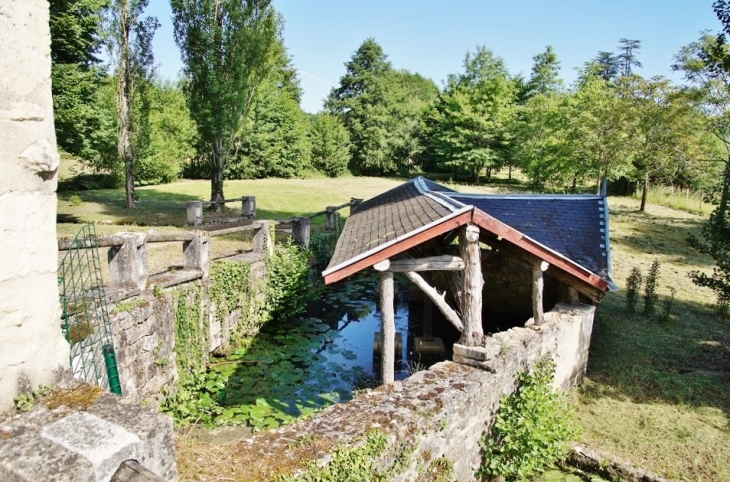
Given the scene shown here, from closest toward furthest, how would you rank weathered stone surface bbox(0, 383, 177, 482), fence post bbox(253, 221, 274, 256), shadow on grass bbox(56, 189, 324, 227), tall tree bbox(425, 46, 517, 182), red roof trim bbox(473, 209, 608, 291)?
weathered stone surface bbox(0, 383, 177, 482), red roof trim bbox(473, 209, 608, 291), fence post bbox(253, 221, 274, 256), shadow on grass bbox(56, 189, 324, 227), tall tree bbox(425, 46, 517, 182)

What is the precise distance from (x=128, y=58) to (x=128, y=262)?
1319 centimetres

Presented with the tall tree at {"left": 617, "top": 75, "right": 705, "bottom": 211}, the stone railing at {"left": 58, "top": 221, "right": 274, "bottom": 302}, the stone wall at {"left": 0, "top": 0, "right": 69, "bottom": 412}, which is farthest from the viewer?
the tall tree at {"left": 617, "top": 75, "right": 705, "bottom": 211}

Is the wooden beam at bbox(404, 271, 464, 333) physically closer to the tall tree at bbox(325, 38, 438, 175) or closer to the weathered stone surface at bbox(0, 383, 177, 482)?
the weathered stone surface at bbox(0, 383, 177, 482)

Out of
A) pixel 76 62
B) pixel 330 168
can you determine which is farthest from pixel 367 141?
pixel 76 62

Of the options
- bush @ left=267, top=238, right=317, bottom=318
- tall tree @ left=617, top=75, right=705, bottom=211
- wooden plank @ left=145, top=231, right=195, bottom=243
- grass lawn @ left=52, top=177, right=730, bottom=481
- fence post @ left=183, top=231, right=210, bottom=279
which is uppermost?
tall tree @ left=617, top=75, right=705, bottom=211

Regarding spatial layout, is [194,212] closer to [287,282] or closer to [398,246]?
[287,282]

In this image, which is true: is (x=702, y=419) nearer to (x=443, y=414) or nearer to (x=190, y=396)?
(x=443, y=414)

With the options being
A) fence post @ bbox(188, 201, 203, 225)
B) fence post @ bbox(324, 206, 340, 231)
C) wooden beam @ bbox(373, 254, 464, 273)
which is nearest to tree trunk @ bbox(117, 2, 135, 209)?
fence post @ bbox(188, 201, 203, 225)

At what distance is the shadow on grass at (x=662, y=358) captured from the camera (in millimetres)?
6887

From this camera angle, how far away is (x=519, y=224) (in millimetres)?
8938

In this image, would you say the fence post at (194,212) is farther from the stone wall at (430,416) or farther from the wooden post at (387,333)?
the stone wall at (430,416)

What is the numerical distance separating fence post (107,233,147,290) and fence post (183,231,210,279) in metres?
1.23

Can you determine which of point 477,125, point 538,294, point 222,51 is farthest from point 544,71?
point 538,294

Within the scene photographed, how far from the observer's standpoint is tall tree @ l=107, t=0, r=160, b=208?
15.5 metres
